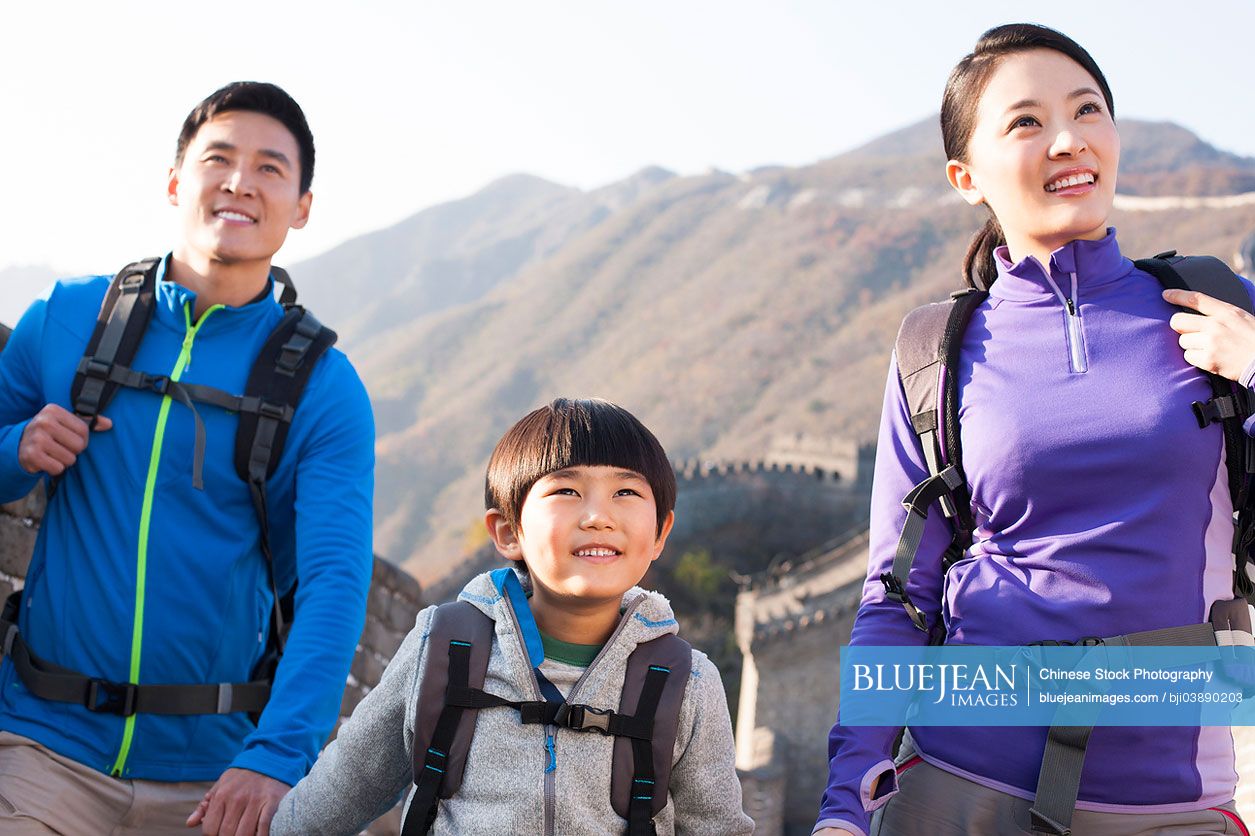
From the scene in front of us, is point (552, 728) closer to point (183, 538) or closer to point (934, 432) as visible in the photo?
point (934, 432)

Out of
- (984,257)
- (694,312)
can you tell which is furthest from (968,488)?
(694,312)

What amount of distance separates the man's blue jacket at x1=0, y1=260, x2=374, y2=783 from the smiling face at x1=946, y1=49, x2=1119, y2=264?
1591 mm

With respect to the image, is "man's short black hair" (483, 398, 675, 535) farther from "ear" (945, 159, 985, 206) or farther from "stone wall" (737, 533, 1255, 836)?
"stone wall" (737, 533, 1255, 836)

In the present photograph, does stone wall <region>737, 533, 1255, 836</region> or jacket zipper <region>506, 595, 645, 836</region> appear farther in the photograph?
stone wall <region>737, 533, 1255, 836</region>

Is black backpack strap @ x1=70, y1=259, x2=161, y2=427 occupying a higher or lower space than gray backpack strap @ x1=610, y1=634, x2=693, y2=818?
higher

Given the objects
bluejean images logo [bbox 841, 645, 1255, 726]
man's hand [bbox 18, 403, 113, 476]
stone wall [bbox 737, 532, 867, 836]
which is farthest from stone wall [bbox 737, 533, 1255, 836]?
bluejean images logo [bbox 841, 645, 1255, 726]

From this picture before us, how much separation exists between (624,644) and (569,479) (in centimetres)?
33

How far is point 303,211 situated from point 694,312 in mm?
74602

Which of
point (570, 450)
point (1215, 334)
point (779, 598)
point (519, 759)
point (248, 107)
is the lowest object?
point (519, 759)

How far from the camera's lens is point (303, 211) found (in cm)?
337

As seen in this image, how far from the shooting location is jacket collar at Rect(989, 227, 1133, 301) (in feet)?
8.13

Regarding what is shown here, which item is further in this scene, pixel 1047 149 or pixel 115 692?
pixel 115 692

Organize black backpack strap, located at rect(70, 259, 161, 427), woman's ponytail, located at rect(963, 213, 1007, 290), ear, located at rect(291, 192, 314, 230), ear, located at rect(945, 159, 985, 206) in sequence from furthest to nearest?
1. ear, located at rect(291, 192, 314, 230)
2. black backpack strap, located at rect(70, 259, 161, 427)
3. woman's ponytail, located at rect(963, 213, 1007, 290)
4. ear, located at rect(945, 159, 985, 206)

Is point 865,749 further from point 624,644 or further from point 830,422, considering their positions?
point 830,422
